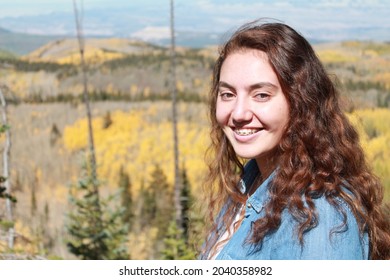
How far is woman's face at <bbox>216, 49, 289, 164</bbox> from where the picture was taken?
1.40 metres

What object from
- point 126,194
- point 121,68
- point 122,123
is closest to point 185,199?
point 126,194

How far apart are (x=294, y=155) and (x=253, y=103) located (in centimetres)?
16

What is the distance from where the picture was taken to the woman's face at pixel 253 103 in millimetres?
1402

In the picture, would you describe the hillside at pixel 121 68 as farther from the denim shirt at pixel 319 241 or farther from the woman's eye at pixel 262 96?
the denim shirt at pixel 319 241

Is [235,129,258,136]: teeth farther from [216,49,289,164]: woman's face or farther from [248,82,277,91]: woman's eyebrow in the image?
[248,82,277,91]: woman's eyebrow

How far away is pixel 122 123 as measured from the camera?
53.1ft

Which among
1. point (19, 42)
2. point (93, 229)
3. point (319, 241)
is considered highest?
point (319, 241)

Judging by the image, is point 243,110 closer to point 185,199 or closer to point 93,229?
point 93,229

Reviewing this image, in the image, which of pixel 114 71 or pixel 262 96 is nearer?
pixel 262 96

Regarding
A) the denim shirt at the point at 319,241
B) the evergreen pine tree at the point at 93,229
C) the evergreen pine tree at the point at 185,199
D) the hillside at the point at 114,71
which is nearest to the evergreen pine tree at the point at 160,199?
the evergreen pine tree at the point at 185,199

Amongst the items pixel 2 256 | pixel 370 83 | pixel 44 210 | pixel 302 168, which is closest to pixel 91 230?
pixel 44 210

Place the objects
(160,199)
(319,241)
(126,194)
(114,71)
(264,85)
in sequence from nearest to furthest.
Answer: (319,241)
(264,85)
(160,199)
(126,194)
(114,71)

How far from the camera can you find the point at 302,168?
1368 mm

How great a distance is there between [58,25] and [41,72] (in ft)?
10.9
